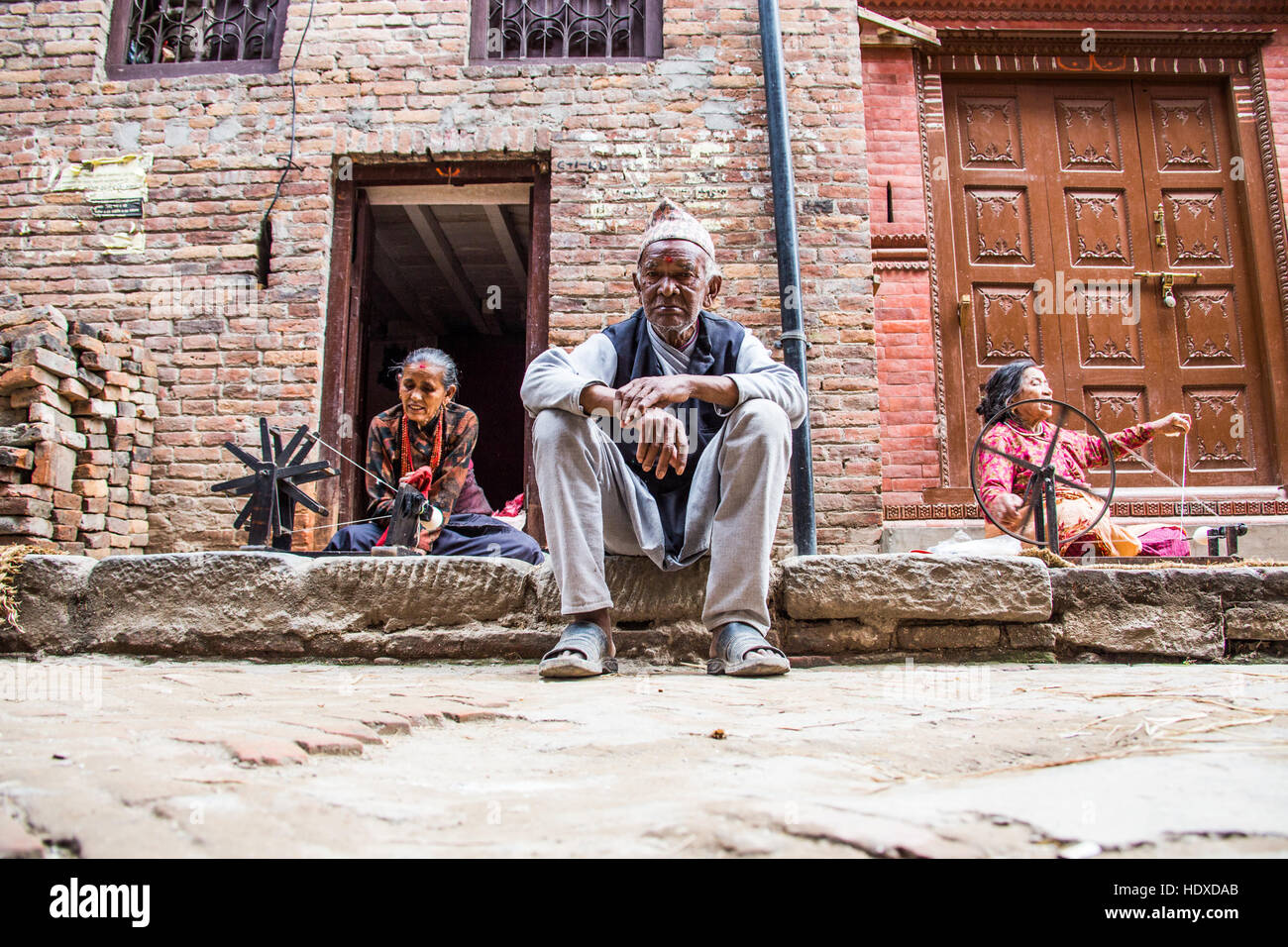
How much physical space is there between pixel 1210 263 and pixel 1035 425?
3.04 metres

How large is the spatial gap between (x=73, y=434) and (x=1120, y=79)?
281 inches

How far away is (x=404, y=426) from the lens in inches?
164

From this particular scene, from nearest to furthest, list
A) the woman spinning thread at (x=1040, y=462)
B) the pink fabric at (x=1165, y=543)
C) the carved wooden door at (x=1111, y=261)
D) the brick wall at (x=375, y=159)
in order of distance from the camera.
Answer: the woman spinning thread at (x=1040, y=462) < the pink fabric at (x=1165, y=543) < the brick wall at (x=375, y=159) < the carved wooden door at (x=1111, y=261)

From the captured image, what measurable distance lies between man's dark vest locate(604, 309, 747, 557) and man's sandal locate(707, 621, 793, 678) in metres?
0.38

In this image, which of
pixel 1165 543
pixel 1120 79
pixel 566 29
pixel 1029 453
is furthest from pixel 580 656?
pixel 1120 79

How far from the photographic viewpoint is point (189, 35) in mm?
5664

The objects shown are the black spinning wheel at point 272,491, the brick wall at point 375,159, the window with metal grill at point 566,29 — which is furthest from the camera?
the window with metal grill at point 566,29

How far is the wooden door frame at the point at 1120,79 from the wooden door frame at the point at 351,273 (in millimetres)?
2630

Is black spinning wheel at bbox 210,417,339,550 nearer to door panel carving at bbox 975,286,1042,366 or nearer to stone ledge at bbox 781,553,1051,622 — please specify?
stone ledge at bbox 781,553,1051,622

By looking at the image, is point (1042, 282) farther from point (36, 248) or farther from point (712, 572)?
point (36, 248)

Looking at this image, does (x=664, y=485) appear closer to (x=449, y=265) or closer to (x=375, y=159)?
(x=375, y=159)

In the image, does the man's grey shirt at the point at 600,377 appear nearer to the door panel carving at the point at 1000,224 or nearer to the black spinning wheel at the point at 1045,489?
the black spinning wheel at the point at 1045,489

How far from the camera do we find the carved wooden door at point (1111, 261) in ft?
18.3

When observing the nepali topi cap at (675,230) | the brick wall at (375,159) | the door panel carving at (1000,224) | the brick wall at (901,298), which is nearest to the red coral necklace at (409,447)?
the brick wall at (375,159)
